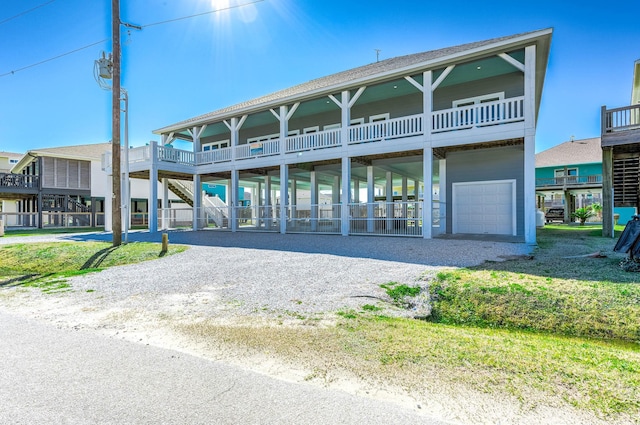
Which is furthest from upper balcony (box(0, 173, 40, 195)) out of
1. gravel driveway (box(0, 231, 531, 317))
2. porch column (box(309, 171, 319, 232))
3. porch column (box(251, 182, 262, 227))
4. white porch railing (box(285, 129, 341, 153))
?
gravel driveway (box(0, 231, 531, 317))

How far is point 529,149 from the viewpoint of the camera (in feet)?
36.4

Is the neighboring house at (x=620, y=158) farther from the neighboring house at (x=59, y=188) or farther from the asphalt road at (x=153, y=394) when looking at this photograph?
the neighboring house at (x=59, y=188)

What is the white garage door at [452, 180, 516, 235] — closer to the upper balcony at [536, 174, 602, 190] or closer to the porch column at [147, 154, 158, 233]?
the porch column at [147, 154, 158, 233]

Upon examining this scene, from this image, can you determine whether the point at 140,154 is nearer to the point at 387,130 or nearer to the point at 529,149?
the point at 387,130

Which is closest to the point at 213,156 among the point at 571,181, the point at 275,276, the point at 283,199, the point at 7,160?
the point at 283,199

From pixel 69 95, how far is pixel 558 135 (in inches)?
1769

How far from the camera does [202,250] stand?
11164mm

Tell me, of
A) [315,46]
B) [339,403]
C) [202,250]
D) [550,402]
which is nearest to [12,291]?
[202,250]

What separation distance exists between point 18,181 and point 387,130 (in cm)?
2810

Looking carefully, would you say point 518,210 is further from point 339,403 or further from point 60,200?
point 60,200

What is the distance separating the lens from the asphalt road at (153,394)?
93.4 inches

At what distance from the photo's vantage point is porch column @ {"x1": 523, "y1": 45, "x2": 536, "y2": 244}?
1087cm

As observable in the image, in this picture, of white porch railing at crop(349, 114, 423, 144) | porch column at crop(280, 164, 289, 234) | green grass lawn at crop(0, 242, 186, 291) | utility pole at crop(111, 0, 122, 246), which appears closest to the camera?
green grass lawn at crop(0, 242, 186, 291)

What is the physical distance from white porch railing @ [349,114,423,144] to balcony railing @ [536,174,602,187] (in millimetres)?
21970
